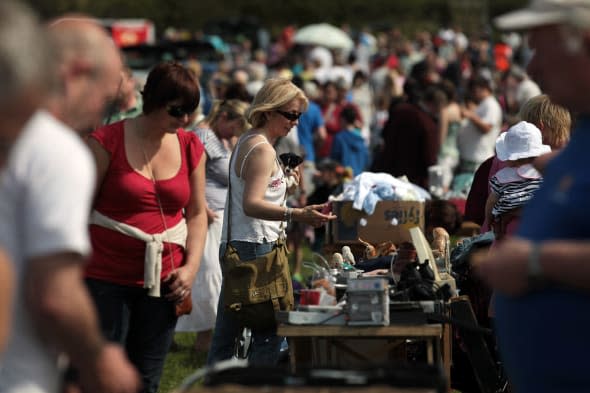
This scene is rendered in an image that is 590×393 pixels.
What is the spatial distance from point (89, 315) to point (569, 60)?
1361 millimetres

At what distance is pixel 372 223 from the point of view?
6.86 m

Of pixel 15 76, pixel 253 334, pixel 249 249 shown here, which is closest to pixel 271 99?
pixel 249 249

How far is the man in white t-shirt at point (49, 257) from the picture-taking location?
269cm

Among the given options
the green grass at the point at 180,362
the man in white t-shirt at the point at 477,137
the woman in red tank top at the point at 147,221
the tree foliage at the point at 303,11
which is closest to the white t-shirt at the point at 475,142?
the man in white t-shirt at the point at 477,137

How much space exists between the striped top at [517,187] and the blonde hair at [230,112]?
10.3 ft

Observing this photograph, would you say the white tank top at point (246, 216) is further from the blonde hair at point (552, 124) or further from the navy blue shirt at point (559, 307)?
the navy blue shirt at point (559, 307)

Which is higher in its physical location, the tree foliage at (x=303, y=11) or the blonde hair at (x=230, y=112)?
the tree foliage at (x=303, y=11)

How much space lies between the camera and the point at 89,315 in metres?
2.81

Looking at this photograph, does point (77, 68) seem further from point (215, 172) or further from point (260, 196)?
point (215, 172)

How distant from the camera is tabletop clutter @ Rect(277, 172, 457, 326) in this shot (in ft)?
15.7

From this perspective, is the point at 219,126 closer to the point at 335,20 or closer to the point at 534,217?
the point at 534,217

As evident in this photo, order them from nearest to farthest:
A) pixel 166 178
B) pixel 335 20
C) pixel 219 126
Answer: pixel 166 178 → pixel 219 126 → pixel 335 20

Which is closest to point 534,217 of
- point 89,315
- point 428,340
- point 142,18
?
point 89,315

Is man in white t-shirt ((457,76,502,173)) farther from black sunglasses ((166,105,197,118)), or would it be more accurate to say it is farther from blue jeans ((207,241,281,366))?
black sunglasses ((166,105,197,118))
